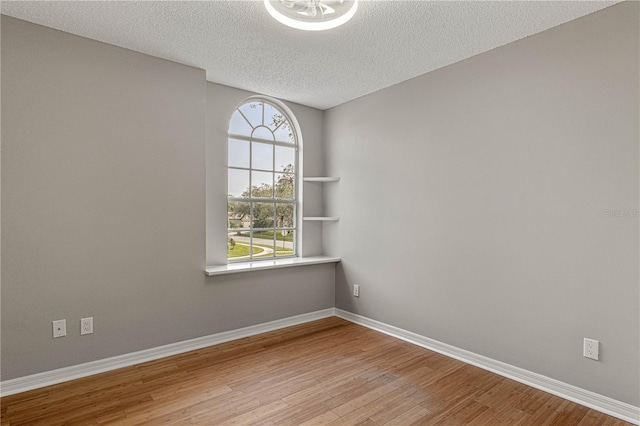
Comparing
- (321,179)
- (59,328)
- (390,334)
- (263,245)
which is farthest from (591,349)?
(59,328)

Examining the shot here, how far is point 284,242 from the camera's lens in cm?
412

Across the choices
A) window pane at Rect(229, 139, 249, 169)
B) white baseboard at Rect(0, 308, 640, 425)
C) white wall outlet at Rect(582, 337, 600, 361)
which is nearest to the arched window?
window pane at Rect(229, 139, 249, 169)

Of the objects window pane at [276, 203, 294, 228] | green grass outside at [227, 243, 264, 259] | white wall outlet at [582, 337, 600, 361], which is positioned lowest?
white wall outlet at [582, 337, 600, 361]

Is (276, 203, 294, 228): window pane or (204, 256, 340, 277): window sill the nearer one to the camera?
(204, 256, 340, 277): window sill

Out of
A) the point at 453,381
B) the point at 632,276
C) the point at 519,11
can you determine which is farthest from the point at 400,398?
the point at 519,11

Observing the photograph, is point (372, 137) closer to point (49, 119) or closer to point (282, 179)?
point (282, 179)

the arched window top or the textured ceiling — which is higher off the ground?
the textured ceiling

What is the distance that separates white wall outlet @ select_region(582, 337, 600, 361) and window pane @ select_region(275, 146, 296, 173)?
3.17 meters

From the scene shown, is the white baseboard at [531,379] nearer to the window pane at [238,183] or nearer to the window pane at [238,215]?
the window pane at [238,215]

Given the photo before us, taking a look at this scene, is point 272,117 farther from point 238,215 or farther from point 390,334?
point 390,334

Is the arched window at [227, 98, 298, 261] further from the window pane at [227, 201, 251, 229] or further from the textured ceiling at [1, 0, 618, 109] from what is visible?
the textured ceiling at [1, 0, 618, 109]

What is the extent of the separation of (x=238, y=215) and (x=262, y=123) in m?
1.09

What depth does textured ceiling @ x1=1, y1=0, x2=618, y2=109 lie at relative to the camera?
7.04ft

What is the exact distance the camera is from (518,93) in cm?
254
